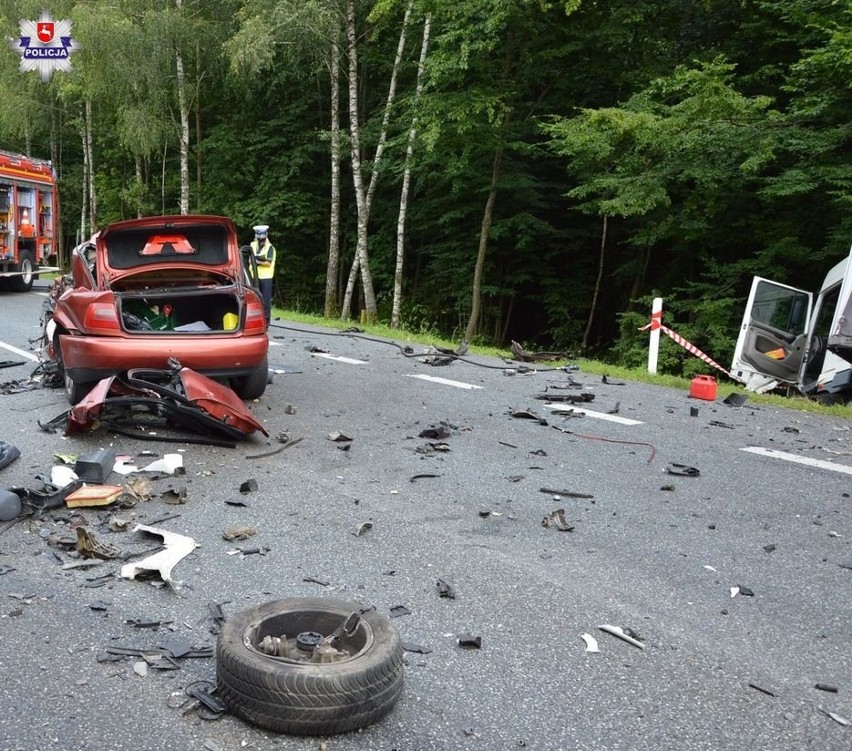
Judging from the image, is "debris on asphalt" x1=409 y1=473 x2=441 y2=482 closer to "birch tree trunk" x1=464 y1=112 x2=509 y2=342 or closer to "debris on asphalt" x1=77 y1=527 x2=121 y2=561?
"debris on asphalt" x1=77 y1=527 x2=121 y2=561

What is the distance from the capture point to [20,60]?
31.4 metres

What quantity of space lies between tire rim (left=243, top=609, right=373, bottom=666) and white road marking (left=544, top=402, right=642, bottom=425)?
506 cm

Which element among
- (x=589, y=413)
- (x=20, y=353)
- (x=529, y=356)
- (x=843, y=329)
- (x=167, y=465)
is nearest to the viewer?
(x=167, y=465)

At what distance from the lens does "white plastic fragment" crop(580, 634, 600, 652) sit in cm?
317

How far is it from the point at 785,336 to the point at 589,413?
6.34m

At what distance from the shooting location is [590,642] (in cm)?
323

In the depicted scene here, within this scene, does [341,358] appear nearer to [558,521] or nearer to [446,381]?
[446,381]

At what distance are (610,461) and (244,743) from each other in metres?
4.15

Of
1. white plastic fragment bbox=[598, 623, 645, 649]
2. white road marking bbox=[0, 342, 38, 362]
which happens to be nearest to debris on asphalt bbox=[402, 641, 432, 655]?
white plastic fragment bbox=[598, 623, 645, 649]

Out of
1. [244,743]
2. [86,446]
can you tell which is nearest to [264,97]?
[86,446]

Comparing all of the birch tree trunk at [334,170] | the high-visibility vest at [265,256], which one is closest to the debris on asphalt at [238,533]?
the high-visibility vest at [265,256]

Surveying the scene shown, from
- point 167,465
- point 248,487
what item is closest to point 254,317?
point 167,465

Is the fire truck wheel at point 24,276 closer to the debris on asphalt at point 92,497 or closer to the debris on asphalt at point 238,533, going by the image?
the debris on asphalt at point 92,497

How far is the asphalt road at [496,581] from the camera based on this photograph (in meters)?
2.66
